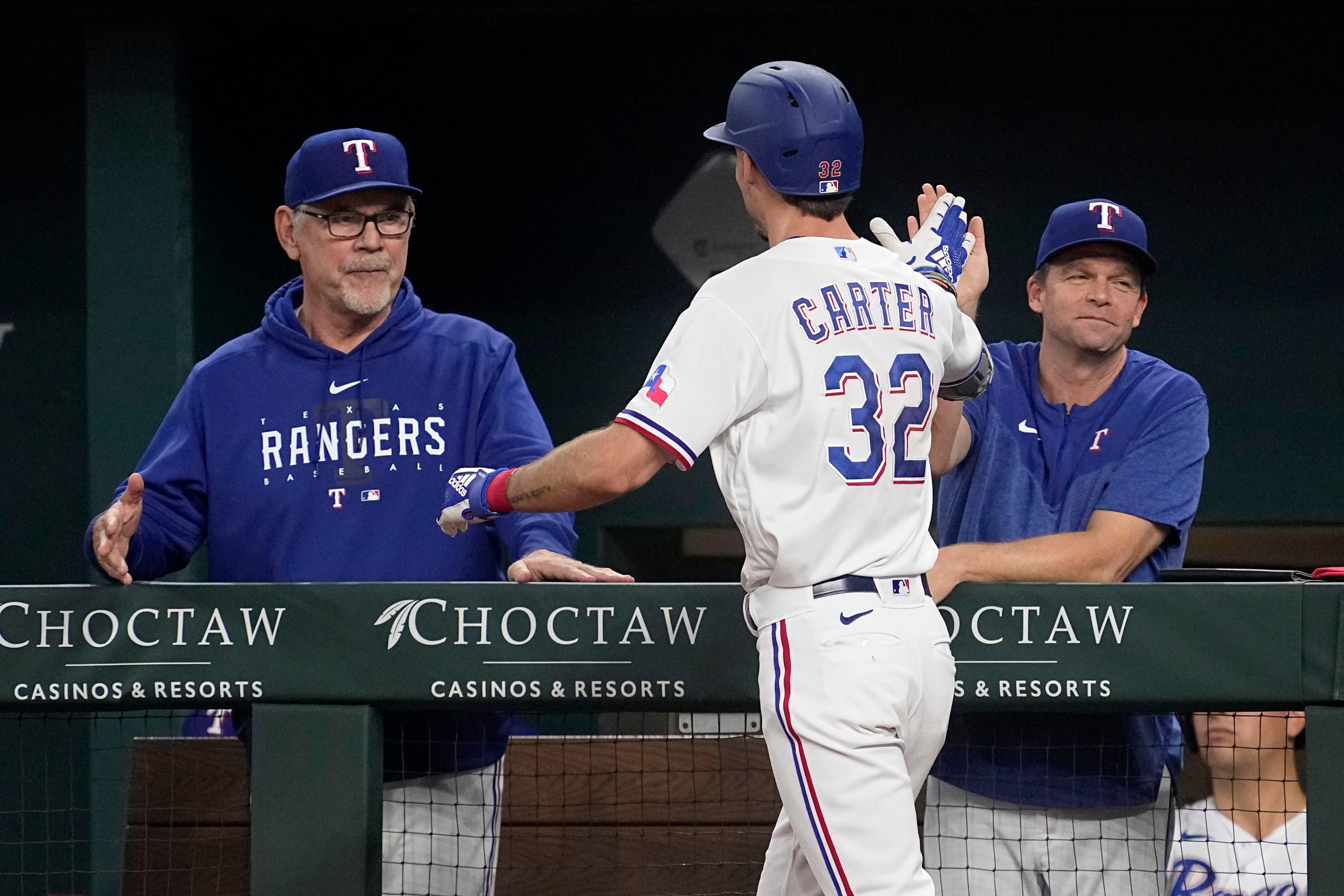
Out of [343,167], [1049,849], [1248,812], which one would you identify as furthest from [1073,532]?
[343,167]

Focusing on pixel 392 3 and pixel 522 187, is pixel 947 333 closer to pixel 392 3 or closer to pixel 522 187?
pixel 392 3

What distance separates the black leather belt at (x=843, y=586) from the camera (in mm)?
1994

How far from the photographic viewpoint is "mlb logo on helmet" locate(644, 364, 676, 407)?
1.95 m

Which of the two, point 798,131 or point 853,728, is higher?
point 798,131

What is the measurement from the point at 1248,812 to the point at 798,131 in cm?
189

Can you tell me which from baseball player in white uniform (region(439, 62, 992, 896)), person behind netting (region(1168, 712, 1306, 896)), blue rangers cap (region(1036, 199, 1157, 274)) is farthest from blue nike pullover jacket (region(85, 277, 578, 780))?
person behind netting (region(1168, 712, 1306, 896))

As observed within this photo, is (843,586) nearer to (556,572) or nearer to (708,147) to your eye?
(556,572)

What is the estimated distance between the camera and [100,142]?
4.55 m

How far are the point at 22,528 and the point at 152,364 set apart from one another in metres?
0.94

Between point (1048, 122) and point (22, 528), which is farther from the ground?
point (1048, 122)

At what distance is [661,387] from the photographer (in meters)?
1.95

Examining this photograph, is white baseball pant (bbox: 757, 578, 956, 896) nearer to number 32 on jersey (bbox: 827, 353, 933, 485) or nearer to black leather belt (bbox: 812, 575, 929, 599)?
black leather belt (bbox: 812, 575, 929, 599)


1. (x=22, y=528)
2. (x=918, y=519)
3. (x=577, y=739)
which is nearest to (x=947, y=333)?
(x=918, y=519)

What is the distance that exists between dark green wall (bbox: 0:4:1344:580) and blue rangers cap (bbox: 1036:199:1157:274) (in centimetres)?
228
